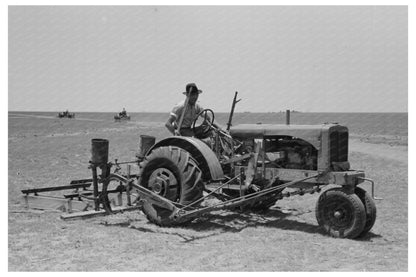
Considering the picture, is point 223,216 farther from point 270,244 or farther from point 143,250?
point 143,250

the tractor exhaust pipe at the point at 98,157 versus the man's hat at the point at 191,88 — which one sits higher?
the man's hat at the point at 191,88

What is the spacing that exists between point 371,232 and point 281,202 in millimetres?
2925

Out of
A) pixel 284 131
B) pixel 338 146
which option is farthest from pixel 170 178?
pixel 338 146

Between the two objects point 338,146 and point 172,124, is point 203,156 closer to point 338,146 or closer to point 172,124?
point 172,124

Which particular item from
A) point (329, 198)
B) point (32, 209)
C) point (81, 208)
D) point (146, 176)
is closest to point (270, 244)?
point (329, 198)

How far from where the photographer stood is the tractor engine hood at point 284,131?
6.66 m

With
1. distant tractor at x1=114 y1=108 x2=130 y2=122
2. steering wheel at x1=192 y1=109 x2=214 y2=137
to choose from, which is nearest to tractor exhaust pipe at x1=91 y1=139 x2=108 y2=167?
steering wheel at x1=192 y1=109 x2=214 y2=137

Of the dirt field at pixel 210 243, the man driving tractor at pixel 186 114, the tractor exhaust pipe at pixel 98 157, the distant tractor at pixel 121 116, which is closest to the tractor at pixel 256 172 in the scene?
the man driving tractor at pixel 186 114

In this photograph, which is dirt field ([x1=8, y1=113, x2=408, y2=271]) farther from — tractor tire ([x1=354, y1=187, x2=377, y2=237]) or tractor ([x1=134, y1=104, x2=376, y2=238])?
tractor ([x1=134, y1=104, x2=376, y2=238])

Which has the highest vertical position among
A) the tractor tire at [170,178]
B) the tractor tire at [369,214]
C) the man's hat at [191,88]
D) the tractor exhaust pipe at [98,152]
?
the man's hat at [191,88]

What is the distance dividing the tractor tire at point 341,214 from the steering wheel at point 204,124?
91.8 inches

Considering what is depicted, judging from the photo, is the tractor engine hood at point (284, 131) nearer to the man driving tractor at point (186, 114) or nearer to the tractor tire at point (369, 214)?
the man driving tractor at point (186, 114)

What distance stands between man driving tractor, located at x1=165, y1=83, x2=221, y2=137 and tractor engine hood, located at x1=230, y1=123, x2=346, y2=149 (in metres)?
0.58

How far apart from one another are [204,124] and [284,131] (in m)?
1.58
